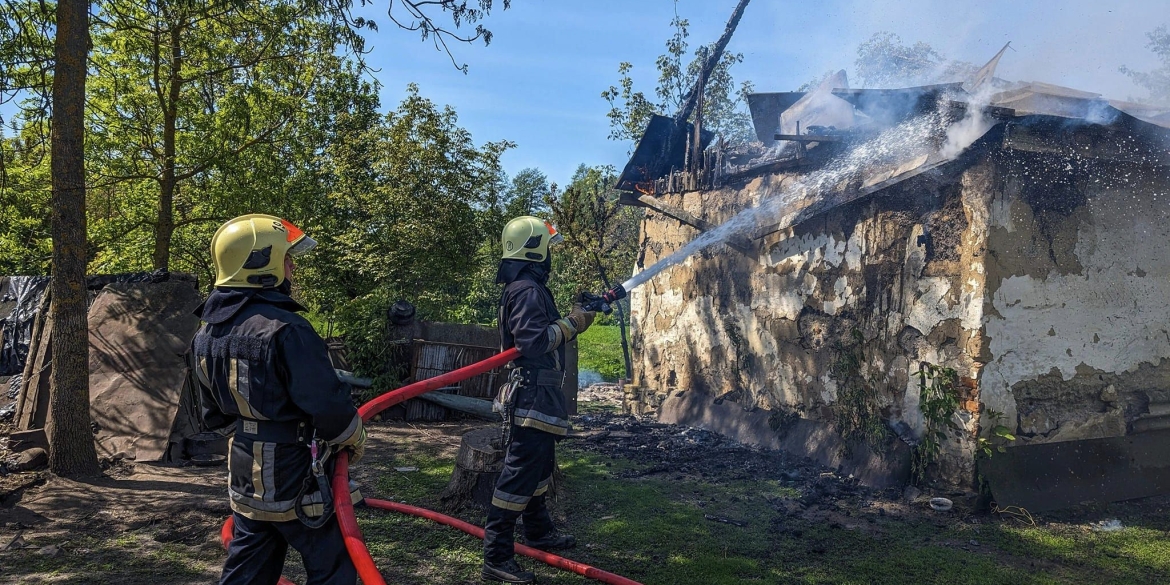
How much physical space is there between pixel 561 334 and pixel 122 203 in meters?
10.7

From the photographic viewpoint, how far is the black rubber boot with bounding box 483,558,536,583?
4059 millimetres

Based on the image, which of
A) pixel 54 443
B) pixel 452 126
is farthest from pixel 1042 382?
pixel 452 126

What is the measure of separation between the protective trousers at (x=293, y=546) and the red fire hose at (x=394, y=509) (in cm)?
10

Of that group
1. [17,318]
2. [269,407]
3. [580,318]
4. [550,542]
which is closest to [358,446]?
[269,407]

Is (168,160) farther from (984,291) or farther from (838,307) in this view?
(984,291)

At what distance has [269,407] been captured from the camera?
107 inches

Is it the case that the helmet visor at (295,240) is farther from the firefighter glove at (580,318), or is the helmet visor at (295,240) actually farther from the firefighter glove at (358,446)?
the firefighter glove at (580,318)

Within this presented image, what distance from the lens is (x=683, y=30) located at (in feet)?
67.4

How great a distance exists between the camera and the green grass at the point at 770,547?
425 centimetres

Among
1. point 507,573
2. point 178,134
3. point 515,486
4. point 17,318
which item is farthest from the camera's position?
point 178,134

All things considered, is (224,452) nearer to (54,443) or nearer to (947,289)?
(54,443)

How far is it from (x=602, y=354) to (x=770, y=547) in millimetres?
15094

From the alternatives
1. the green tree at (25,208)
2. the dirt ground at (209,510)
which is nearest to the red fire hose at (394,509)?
the dirt ground at (209,510)

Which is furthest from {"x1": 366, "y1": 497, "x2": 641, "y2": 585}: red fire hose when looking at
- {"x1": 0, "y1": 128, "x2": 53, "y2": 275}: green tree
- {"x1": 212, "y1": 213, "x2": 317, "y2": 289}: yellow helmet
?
{"x1": 0, "y1": 128, "x2": 53, "y2": 275}: green tree
